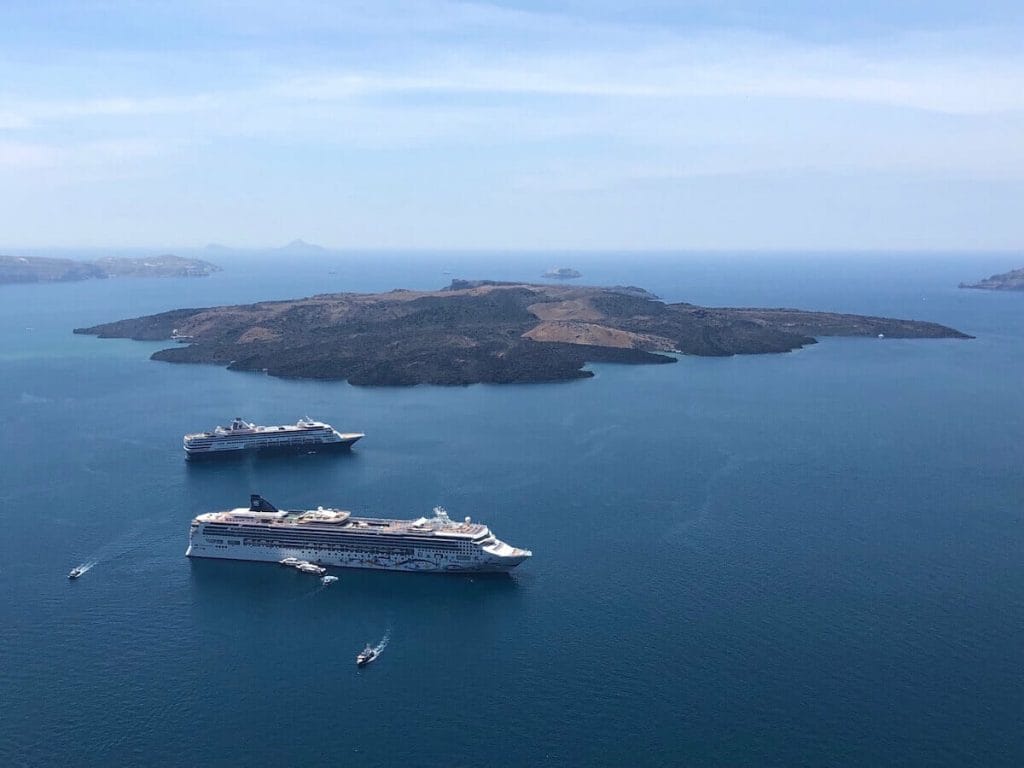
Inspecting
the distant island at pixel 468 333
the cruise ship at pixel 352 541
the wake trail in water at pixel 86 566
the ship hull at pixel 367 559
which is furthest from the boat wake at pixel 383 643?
the distant island at pixel 468 333

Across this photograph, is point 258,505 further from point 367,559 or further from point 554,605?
point 554,605

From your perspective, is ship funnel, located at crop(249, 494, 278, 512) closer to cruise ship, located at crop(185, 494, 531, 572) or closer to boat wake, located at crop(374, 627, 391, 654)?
cruise ship, located at crop(185, 494, 531, 572)

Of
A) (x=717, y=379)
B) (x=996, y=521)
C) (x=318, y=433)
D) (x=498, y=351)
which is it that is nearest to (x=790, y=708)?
(x=996, y=521)

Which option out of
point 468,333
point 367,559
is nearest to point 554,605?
point 367,559

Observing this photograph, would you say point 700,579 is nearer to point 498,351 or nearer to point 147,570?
point 147,570

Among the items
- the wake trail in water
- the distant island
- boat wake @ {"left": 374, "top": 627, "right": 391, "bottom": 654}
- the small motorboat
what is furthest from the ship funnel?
the distant island

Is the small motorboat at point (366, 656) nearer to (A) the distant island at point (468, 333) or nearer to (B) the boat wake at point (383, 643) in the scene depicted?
(B) the boat wake at point (383, 643)
